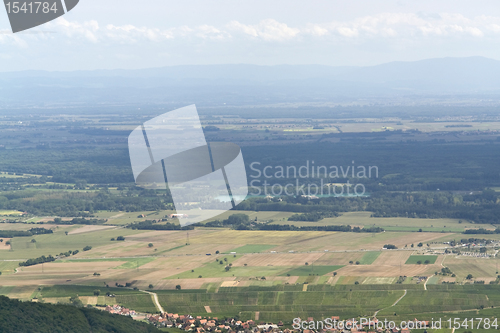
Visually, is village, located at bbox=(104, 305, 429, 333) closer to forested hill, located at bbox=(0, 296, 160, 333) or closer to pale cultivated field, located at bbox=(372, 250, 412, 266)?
forested hill, located at bbox=(0, 296, 160, 333)

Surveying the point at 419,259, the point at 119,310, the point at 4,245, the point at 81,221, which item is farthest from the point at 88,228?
the point at 419,259

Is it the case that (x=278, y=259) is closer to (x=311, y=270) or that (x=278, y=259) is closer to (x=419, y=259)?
(x=311, y=270)

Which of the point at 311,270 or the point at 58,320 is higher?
the point at 58,320

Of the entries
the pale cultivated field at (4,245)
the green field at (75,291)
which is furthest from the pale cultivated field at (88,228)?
the green field at (75,291)

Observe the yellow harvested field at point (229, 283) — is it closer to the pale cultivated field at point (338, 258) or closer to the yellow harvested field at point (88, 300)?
the pale cultivated field at point (338, 258)

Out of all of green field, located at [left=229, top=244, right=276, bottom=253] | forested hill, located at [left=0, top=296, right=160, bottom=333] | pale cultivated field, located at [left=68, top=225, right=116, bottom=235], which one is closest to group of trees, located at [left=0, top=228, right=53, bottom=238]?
pale cultivated field, located at [left=68, top=225, right=116, bottom=235]

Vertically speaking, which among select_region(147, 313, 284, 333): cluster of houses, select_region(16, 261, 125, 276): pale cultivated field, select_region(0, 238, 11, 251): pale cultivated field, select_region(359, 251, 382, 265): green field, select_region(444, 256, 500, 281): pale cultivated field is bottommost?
select_region(444, 256, 500, 281): pale cultivated field
